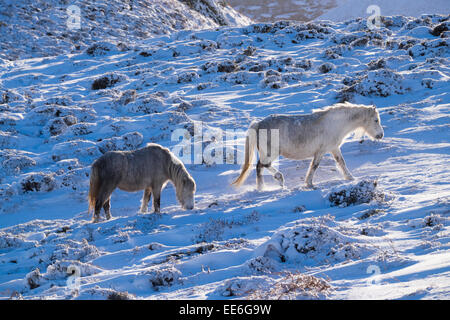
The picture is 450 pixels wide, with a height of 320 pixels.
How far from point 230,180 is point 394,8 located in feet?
170

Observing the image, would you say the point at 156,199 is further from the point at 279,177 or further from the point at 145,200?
the point at 279,177

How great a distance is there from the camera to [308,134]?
35.9ft

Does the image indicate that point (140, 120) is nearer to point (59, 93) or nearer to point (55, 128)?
point (55, 128)

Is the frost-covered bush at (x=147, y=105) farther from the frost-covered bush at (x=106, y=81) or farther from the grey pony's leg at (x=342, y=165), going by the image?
the grey pony's leg at (x=342, y=165)

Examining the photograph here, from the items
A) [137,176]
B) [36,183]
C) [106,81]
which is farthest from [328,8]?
[137,176]

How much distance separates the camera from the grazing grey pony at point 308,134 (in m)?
10.8

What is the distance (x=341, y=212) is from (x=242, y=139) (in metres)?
7.52

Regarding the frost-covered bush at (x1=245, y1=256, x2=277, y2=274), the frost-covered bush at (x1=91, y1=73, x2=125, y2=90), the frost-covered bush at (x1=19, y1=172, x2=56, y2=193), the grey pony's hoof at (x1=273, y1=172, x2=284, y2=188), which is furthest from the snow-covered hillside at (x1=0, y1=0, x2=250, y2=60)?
the frost-covered bush at (x1=245, y1=256, x2=277, y2=274)

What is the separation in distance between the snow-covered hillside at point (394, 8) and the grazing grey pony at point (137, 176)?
2005 inches

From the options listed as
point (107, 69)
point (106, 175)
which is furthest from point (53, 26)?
point (106, 175)

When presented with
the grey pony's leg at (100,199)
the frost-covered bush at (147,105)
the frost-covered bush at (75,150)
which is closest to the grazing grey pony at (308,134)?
the grey pony's leg at (100,199)

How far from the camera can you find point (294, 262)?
5.70 m

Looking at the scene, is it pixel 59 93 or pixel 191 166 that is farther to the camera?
pixel 59 93
